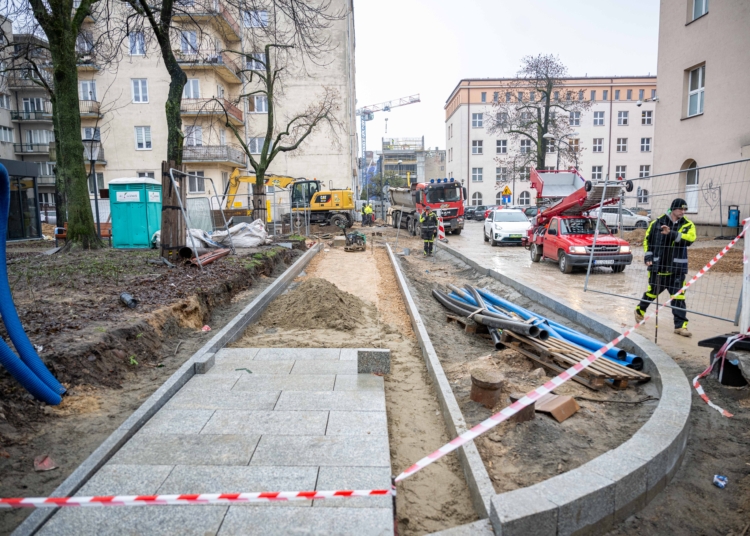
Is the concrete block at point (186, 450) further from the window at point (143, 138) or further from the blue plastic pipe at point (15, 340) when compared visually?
the window at point (143, 138)

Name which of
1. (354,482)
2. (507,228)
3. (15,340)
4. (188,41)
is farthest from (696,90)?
(15,340)

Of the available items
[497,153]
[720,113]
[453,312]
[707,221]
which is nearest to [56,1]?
[453,312]

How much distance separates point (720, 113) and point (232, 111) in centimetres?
3162

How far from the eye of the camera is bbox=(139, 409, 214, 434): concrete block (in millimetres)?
4234

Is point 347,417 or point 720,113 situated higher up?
point 720,113

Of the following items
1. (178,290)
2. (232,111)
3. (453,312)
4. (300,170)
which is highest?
(232,111)

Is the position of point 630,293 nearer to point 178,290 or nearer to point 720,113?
point 178,290

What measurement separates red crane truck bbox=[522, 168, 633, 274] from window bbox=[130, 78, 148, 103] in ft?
105

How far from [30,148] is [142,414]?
5369 cm

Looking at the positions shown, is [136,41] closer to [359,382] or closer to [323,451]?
[359,382]

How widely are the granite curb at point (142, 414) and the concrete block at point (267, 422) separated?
24.0 inches

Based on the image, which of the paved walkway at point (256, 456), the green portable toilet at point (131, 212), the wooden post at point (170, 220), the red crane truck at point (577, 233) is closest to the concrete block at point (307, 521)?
the paved walkway at point (256, 456)

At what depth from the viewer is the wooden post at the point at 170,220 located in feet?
35.5

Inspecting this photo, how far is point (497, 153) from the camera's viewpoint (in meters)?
59.3
